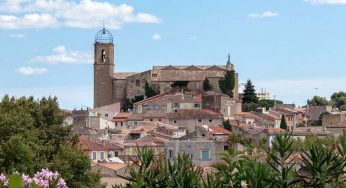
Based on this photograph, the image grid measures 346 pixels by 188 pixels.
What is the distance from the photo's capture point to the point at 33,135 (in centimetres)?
2830

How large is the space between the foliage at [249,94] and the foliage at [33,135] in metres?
71.6

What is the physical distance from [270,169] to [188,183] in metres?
0.84

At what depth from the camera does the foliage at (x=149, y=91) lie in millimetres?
96750

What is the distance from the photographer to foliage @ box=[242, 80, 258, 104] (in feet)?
335

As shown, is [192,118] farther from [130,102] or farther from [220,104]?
[130,102]

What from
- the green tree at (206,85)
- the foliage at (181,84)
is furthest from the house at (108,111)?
the green tree at (206,85)

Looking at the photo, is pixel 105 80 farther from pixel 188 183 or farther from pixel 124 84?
pixel 188 183

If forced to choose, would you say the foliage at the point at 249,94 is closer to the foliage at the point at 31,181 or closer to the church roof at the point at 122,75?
the church roof at the point at 122,75

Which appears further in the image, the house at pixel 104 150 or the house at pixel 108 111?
the house at pixel 108 111

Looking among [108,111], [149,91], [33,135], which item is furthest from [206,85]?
[33,135]

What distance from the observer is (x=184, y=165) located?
25.8 ft

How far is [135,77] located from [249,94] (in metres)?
15.6

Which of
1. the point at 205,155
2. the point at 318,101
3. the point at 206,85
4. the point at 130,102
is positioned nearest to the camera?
the point at 205,155

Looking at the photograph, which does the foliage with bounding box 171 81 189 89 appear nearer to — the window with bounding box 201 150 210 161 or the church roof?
the church roof
